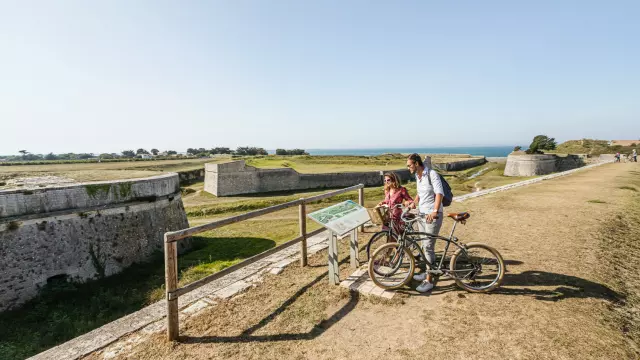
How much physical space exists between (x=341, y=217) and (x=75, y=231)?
7.25 metres

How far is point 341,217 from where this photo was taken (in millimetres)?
5020

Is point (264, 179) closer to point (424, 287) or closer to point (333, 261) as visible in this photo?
point (333, 261)

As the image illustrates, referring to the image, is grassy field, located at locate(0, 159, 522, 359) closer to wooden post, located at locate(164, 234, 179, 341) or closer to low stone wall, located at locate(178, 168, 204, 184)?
wooden post, located at locate(164, 234, 179, 341)

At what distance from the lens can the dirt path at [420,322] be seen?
336 centimetres

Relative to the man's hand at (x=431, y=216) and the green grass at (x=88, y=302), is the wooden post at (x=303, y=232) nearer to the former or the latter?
the man's hand at (x=431, y=216)

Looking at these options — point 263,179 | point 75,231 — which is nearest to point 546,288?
point 75,231

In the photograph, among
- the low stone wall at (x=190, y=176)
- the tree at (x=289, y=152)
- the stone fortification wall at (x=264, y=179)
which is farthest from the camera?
the tree at (x=289, y=152)

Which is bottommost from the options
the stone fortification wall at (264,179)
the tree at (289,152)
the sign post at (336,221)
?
the stone fortification wall at (264,179)

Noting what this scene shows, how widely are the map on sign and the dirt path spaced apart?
102cm

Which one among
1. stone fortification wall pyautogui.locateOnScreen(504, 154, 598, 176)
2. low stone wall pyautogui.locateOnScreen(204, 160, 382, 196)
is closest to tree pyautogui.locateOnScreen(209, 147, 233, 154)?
low stone wall pyautogui.locateOnScreen(204, 160, 382, 196)

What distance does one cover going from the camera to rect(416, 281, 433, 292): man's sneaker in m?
4.62

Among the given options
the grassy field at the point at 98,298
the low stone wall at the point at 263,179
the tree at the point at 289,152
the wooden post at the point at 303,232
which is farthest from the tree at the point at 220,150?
the wooden post at the point at 303,232

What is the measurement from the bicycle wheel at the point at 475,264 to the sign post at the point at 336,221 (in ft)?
5.13

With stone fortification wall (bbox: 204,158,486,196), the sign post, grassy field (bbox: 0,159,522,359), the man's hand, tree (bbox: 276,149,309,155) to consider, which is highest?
tree (bbox: 276,149,309,155)
